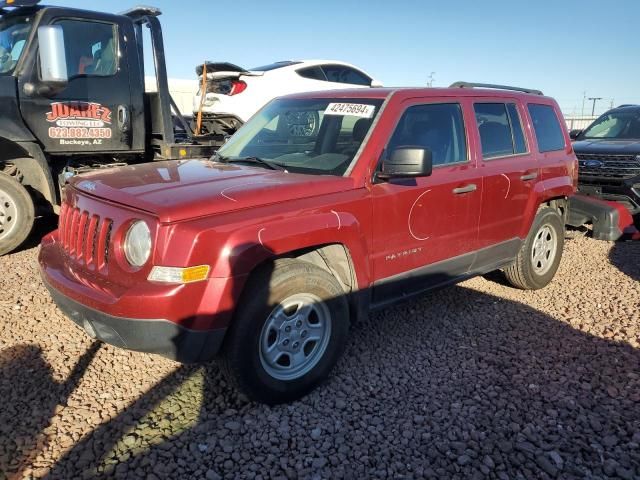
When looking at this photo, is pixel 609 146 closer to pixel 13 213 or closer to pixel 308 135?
pixel 308 135

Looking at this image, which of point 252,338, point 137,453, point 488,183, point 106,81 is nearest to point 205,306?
point 252,338

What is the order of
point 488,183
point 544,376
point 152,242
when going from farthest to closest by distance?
point 488,183
point 544,376
point 152,242

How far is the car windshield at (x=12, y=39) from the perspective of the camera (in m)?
5.64

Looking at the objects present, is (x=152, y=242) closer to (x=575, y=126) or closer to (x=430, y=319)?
(x=430, y=319)

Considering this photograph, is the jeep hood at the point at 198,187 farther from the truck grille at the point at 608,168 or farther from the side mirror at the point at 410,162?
the truck grille at the point at 608,168

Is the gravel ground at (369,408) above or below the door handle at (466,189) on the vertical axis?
below

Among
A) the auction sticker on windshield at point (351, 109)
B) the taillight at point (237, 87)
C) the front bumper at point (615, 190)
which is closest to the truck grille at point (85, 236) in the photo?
the auction sticker on windshield at point (351, 109)

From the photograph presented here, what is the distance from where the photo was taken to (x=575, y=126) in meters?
29.2

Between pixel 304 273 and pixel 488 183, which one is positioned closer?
pixel 304 273

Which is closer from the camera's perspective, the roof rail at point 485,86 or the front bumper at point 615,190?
the roof rail at point 485,86

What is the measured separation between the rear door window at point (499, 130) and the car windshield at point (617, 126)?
5.20 meters

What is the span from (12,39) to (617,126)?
9.37m

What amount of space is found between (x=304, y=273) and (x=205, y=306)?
2.08ft

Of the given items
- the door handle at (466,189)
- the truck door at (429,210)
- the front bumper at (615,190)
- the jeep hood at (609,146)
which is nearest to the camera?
the truck door at (429,210)
